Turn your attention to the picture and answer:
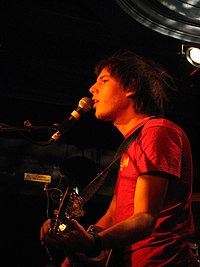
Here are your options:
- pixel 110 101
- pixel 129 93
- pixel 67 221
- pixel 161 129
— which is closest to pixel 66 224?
pixel 67 221

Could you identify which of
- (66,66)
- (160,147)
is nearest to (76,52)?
(66,66)

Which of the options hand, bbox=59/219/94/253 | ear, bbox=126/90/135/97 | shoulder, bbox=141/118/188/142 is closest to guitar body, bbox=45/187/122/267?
hand, bbox=59/219/94/253

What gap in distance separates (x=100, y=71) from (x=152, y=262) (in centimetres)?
158

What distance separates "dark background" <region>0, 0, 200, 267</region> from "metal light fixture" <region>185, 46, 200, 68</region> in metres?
0.07

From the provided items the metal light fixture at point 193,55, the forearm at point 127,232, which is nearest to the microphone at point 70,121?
the forearm at point 127,232

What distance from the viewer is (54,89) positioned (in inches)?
160

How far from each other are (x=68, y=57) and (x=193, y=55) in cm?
130

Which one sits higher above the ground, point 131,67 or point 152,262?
point 131,67

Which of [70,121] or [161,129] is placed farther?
[70,121]

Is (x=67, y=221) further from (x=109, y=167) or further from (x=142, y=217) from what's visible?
(x=109, y=167)

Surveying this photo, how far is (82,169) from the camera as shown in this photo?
4.10m

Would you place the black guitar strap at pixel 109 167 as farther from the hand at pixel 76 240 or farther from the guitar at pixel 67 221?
the hand at pixel 76 240

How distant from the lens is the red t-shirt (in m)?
1.80

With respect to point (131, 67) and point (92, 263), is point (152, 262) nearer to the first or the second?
point (92, 263)
